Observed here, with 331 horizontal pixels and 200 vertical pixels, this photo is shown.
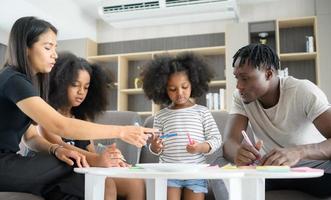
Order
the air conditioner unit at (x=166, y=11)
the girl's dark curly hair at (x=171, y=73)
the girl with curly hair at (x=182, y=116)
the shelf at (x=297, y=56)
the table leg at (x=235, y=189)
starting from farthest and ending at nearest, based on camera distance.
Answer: the air conditioner unit at (x=166, y=11)
the shelf at (x=297, y=56)
the girl's dark curly hair at (x=171, y=73)
the girl with curly hair at (x=182, y=116)
the table leg at (x=235, y=189)

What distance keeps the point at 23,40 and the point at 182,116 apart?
0.74 metres

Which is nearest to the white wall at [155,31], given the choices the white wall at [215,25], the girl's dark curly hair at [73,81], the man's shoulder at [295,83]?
the white wall at [215,25]

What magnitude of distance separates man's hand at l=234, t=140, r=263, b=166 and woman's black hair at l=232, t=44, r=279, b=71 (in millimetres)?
468

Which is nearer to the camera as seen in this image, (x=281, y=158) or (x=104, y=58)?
(x=281, y=158)

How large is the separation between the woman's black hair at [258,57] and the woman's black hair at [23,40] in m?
0.78

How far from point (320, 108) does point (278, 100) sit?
20cm

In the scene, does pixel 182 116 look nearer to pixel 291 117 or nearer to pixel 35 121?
pixel 291 117

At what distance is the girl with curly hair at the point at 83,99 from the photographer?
1.46m

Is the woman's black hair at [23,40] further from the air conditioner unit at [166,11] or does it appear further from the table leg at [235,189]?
the air conditioner unit at [166,11]

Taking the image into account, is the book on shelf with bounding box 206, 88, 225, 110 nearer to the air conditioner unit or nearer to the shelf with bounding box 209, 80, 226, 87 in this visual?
the shelf with bounding box 209, 80, 226, 87

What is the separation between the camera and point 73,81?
173 cm

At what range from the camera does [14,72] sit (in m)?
1.29

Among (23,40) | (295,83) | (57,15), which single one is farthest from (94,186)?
(57,15)

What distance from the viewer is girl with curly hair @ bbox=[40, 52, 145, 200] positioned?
4.80 feet
